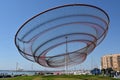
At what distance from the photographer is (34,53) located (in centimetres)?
2806

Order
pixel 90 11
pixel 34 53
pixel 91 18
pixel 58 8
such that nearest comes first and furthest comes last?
pixel 58 8 → pixel 90 11 → pixel 91 18 → pixel 34 53

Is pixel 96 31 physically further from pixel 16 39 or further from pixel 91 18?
pixel 16 39

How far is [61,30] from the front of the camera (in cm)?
2397

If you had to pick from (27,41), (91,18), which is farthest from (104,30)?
(27,41)

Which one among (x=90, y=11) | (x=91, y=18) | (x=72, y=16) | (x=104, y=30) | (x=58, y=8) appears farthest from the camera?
(x=104, y=30)

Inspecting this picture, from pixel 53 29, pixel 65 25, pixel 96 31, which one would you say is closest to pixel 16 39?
pixel 53 29

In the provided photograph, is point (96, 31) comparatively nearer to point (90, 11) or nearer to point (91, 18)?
point (91, 18)

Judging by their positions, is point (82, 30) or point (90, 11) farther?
point (82, 30)

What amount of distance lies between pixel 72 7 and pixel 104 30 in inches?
388

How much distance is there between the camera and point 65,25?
74.0 ft

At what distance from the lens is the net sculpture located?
1762 cm

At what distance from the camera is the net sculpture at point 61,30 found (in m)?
17.6

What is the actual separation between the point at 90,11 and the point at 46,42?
9.51 metres

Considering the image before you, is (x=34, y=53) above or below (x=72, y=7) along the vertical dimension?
below
